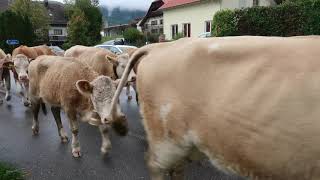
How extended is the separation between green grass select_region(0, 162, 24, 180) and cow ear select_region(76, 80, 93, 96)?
4.21 feet

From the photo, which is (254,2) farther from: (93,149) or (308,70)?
(308,70)

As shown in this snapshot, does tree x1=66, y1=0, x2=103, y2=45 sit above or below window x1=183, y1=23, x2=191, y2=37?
above

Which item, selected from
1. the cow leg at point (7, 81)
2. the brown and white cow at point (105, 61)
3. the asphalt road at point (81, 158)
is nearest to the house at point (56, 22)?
the cow leg at point (7, 81)

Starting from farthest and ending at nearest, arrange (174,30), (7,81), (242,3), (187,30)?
(174,30) → (187,30) → (242,3) → (7,81)

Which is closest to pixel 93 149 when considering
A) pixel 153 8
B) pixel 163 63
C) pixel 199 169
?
pixel 199 169

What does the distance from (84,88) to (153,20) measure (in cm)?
4884

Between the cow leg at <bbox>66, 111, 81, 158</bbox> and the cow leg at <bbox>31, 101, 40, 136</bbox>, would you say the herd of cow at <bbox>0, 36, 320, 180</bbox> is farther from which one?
the cow leg at <bbox>31, 101, 40, 136</bbox>

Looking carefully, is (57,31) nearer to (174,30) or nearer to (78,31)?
(78,31)

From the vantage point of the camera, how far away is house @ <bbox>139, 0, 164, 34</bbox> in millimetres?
51938

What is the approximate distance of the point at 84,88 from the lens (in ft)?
20.2

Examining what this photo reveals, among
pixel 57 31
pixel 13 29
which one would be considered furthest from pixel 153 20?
pixel 57 31

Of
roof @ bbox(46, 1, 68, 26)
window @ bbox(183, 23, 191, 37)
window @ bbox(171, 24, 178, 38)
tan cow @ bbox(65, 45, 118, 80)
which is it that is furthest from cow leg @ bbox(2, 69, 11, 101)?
roof @ bbox(46, 1, 68, 26)

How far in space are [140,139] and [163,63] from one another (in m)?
4.31

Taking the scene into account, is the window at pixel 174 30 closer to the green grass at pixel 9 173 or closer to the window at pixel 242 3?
the window at pixel 242 3
